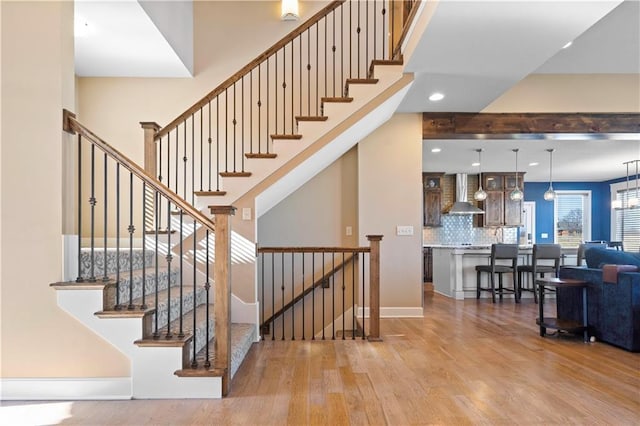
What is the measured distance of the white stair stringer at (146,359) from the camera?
2.58m

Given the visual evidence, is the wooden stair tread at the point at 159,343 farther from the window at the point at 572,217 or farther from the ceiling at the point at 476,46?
the window at the point at 572,217

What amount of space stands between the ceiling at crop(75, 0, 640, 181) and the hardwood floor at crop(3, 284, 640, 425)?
264 centimetres

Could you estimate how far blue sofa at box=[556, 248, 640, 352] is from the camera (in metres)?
3.54

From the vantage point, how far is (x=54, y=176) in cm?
262

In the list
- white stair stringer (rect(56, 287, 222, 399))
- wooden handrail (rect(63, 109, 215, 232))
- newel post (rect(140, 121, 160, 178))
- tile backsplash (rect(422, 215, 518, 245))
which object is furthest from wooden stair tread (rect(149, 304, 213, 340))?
tile backsplash (rect(422, 215, 518, 245))

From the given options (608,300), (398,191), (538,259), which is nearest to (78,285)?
(398,191)

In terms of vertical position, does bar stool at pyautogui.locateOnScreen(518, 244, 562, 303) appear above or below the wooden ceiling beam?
below

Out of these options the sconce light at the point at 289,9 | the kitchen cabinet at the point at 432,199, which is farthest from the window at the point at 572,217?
the sconce light at the point at 289,9

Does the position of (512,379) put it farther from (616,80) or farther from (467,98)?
(616,80)

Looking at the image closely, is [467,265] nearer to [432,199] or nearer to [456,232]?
[432,199]

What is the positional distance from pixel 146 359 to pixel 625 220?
1170 cm

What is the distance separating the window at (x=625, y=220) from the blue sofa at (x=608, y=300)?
6.85 metres

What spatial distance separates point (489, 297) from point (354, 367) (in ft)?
15.3

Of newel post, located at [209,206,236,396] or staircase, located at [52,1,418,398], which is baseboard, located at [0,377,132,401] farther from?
newel post, located at [209,206,236,396]
